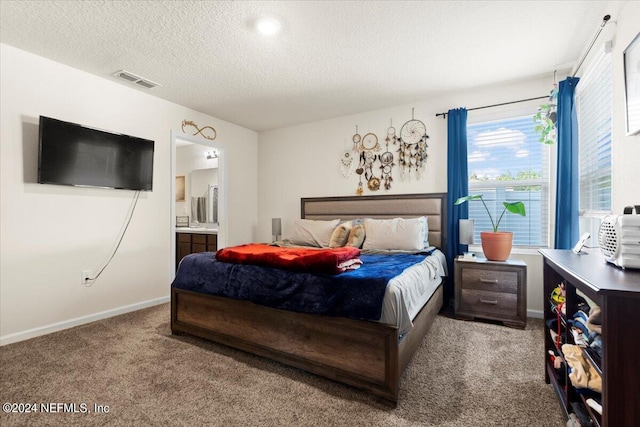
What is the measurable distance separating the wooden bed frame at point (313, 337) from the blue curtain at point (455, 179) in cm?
71

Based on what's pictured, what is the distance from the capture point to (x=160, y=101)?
367 centimetres

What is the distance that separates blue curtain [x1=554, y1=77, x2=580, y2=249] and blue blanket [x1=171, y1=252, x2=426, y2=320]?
1.48m

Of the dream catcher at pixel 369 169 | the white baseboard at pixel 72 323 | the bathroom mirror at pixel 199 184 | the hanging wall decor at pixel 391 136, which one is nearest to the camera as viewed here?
the white baseboard at pixel 72 323

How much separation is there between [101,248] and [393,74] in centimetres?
347

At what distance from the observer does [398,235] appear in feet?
10.7

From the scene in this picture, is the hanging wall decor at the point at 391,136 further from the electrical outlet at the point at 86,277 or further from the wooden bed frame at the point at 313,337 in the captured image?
the electrical outlet at the point at 86,277

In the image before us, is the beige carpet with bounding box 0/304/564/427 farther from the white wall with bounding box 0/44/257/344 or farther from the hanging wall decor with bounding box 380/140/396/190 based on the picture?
the hanging wall decor with bounding box 380/140/396/190

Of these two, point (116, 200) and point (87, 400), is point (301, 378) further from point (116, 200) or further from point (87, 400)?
point (116, 200)

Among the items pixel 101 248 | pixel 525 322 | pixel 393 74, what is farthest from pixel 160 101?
pixel 525 322

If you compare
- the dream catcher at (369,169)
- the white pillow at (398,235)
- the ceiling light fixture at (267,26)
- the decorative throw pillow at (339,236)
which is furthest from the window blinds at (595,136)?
the ceiling light fixture at (267,26)

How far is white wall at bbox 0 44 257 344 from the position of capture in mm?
2543

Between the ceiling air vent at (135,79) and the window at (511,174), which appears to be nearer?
the ceiling air vent at (135,79)

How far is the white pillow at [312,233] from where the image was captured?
369 centimetres

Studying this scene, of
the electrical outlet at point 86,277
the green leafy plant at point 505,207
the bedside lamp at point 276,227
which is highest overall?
the green leafy plant at point 505,207
